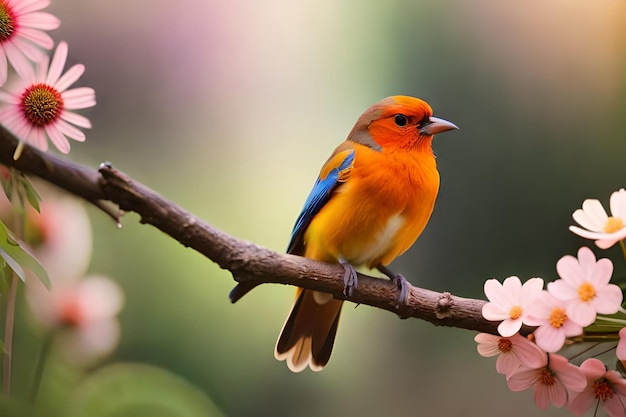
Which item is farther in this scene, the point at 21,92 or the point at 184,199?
the point at 184,199

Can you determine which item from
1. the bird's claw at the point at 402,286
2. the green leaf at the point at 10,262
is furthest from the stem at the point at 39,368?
the bird's claw at the point at 402,286

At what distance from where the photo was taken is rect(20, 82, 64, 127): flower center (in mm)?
1070

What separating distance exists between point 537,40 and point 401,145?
1.29 ft

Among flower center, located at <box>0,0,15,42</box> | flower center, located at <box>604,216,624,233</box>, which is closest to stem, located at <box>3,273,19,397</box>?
flower center, located at <box>0,0,15,42</box>

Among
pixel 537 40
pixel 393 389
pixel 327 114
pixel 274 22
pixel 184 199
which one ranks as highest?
pixel 537 40

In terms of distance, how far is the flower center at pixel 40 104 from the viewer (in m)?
1.07

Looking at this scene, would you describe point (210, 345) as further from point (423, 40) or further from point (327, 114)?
point (423, 40)

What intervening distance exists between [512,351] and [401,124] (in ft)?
1.48

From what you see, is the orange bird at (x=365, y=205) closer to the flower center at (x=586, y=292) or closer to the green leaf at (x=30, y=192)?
the flower center at (x=586, y=292)

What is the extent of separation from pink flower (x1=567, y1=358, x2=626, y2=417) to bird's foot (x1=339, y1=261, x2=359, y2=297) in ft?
1.33

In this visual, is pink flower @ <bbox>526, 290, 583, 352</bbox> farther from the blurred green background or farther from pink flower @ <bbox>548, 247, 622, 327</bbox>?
the blurred green background

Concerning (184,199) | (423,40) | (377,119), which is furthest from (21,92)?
(423,40)

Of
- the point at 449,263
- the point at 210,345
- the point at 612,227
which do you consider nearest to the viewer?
the point at 612,227

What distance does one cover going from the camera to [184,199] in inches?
48.4
